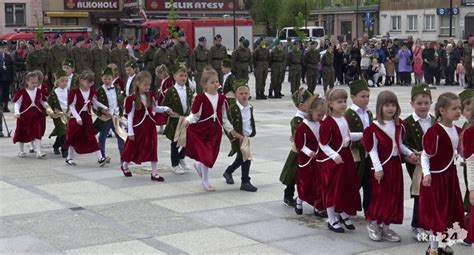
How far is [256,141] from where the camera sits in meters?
14.8

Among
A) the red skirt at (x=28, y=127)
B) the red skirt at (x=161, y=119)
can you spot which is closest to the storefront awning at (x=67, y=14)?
the red skirt at (x=28, y=127)

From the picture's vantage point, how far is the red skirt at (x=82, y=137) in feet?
40.9

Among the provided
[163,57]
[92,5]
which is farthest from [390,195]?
[92,5]

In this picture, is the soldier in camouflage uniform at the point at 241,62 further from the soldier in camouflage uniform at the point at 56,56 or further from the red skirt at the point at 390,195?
the red skirt at the point at 390,195

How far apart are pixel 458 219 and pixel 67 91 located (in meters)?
7.92

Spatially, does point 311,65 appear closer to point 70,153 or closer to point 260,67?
point 260,67

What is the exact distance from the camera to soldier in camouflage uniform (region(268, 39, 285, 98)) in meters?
25.2

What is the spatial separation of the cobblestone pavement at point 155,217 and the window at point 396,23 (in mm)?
48870

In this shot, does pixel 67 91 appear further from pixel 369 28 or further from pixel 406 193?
pixel 369 28

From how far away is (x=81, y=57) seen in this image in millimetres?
24766

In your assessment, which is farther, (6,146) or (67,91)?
(6,146)

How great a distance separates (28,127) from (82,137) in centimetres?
138

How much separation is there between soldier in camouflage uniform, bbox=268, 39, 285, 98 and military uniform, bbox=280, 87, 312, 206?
15.9 m

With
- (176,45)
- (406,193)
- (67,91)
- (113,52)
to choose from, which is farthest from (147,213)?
(113,52)
